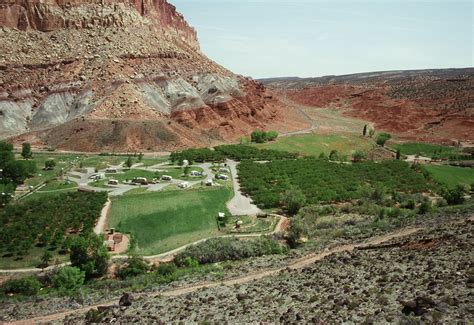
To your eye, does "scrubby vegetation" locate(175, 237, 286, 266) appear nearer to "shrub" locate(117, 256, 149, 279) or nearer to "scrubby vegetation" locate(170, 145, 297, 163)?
"shrub" locate(117, 256, 149, 279)

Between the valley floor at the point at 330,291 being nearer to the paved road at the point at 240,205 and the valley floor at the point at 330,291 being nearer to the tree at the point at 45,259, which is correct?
the tree at the point at 45,259

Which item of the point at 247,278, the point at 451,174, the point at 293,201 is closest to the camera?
the point at 247,278

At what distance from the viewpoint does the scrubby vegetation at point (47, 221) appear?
135 ft

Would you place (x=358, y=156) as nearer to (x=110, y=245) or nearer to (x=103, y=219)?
(x=103, y=219)

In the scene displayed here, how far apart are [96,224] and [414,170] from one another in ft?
177

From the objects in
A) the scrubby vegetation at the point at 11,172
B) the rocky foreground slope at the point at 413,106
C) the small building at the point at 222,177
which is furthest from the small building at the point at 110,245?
the rocky foreground slope at the point at 413,106

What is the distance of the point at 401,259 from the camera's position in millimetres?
25047

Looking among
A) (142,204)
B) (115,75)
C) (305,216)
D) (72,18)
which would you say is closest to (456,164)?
(305,216)

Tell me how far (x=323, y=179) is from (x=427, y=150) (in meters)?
44.3

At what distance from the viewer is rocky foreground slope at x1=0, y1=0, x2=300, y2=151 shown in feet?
285

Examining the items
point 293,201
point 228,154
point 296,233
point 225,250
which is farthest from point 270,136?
point 225,250

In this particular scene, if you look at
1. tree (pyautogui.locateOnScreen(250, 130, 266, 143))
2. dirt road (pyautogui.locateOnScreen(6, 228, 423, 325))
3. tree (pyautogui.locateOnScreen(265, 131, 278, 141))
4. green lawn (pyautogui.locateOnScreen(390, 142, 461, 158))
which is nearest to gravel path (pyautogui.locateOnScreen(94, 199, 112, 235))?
dirt road (pyautogui.locateOnScreen(6, 228, 423, 325))

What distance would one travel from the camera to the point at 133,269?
36.1m

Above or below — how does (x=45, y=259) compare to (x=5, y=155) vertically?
below
